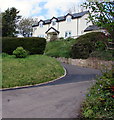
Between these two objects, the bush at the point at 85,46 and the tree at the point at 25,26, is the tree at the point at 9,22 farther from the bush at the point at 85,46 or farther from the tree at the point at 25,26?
the bush at the point at 85,46

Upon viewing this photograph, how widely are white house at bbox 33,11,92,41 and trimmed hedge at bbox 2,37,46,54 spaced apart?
40.8ft

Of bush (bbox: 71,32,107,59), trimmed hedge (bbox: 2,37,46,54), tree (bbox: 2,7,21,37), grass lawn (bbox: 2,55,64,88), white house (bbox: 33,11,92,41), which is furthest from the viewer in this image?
white house (bbox: 33,11,92,41)

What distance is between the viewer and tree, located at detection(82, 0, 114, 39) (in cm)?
365

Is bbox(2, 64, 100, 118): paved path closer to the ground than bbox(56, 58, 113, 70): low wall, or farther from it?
closer to the ground

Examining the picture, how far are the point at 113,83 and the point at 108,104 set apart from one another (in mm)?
617

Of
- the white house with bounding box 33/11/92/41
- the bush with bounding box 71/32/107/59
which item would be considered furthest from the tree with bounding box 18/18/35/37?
the bush with bounding box 71/32/107/59

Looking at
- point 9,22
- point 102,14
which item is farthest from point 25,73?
point 9,22

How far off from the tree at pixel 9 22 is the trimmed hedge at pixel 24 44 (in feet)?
38.8

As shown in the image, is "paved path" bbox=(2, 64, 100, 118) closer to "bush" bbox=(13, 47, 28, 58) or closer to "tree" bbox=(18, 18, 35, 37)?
"bush" bbox=(13, 47, 28, 58)

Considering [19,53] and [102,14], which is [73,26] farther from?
[102,14]

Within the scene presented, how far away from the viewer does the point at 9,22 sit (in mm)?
27969

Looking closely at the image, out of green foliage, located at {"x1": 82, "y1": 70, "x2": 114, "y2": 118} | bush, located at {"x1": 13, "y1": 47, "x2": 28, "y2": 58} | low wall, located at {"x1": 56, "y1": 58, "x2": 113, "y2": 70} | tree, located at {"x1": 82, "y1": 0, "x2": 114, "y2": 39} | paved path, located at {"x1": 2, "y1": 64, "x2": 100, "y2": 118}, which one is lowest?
paved path, located at {"x1": 2, "y1": 64, "x2": 100, "y2": 118}

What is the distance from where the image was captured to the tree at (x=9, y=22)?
26.0 metres

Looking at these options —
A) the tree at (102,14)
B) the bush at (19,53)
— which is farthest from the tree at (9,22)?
the tree at (102,14)
